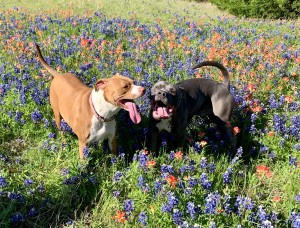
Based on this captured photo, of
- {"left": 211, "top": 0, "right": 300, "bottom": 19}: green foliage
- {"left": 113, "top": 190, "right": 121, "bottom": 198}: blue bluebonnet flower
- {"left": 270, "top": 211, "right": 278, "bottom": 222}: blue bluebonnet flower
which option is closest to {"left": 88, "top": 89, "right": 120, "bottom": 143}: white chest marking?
{"left": 113, "top": 190, "right": 121, "bottom": 198}: blue bluebonnet flower

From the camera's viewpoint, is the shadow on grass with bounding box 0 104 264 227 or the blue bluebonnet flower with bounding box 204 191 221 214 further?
the shadow on grass with bounding box 0 104 264 227

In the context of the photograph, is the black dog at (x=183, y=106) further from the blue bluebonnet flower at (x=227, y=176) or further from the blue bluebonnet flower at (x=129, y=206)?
the blue bluebonnet flower at (x=129, y=206)

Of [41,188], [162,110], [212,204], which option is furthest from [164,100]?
[41,188]

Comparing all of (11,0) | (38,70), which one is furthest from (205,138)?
(11,0)

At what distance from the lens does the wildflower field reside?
3553 millimetres

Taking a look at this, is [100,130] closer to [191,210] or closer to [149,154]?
[149,154]

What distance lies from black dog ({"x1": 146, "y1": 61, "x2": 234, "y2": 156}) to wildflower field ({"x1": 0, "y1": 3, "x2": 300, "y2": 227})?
20 cm

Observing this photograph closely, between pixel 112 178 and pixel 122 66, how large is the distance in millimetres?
3251

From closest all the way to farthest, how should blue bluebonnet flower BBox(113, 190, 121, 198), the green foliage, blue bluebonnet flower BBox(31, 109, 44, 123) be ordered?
blue bluebonnet flower BBox(113, 190, 121, 198), blue bluebonnet flower BBox(31, 109, 44, 123), the green foliage

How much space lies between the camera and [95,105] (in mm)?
4148

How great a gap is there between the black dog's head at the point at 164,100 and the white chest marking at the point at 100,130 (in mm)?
553

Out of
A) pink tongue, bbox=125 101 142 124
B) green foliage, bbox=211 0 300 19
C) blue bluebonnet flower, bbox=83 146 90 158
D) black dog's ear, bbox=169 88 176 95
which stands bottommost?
blue bluebonnet flower, bbox=83 146 90 158

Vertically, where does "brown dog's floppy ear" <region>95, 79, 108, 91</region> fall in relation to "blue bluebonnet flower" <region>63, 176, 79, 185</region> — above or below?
above

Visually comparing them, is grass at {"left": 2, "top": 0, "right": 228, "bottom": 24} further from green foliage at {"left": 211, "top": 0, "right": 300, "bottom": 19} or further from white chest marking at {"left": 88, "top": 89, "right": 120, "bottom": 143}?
white chest marking at {"left": 88, "top": 89, "right": 120, "bottom": 143}
